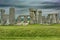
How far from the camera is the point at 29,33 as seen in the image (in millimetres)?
11039

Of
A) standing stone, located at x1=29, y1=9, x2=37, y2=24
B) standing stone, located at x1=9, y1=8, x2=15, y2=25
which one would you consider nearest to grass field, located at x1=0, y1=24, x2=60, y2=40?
standing stone, located at x1=9, y1=8, x2=15, y2=25

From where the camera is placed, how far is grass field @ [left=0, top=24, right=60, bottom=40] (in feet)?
33.4

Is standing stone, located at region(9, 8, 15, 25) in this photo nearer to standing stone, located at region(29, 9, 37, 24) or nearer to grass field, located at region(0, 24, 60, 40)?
grass field, located at region(0, 24, 60, 40)

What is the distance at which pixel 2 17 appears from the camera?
13289 millimetres

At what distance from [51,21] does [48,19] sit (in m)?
0.27

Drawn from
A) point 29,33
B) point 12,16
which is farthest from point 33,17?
point 29,33

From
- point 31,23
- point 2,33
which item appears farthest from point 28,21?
point 2,33

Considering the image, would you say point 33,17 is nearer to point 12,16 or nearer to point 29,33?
point 12,16

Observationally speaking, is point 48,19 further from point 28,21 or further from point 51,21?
point 28,21

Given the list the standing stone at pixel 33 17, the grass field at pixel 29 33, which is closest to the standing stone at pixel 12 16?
the grass field at pixel 29 33

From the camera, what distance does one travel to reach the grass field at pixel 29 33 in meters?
10.2

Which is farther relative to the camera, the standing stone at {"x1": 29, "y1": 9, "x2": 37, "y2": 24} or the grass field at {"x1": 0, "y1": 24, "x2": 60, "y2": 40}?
the standing stone at {"x1": 29, "y1": 9, "x2": 37, "y2": 24}

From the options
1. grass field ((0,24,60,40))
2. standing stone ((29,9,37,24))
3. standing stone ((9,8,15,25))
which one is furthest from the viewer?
standing stone ((29,9,37,24))

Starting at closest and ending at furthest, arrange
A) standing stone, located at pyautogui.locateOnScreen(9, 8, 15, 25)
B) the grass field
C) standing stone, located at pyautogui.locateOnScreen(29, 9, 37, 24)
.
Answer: the grass field
standing stone, located at pyautogui.locateOnScreen(9, 8, 15, 25)
standing stone, located at pyautogui.locateOnScreen(29, 9, 37, 24)
